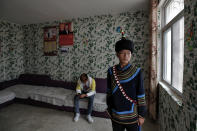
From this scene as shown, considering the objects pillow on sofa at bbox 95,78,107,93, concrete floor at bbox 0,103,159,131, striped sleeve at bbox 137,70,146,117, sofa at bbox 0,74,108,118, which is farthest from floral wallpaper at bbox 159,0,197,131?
pillow on sofa at bbox 95,78,107,93

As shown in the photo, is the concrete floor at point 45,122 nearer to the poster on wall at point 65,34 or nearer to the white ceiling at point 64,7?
the poster on wall at point 65,34

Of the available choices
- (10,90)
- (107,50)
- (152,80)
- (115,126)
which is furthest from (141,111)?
(10,90)

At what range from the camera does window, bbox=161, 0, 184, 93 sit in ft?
4.42

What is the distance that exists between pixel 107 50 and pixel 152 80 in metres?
1.43

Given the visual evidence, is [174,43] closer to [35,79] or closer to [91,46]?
[91,46]

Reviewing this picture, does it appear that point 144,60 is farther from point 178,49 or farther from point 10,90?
point 10,90

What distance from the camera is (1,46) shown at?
3.30 meters

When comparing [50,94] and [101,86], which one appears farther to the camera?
Result: [101,86]

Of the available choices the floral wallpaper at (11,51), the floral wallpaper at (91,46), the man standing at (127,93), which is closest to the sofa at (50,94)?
the floral wallpaper at (91,46)

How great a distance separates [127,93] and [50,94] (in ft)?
7.96

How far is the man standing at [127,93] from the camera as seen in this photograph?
94 centimetres

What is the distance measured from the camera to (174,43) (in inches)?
61.4

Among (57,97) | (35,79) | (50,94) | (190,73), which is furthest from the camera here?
(35,79)

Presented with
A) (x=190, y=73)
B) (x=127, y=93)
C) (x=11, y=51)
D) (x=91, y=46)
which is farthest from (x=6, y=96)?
(x=190, y=73)
